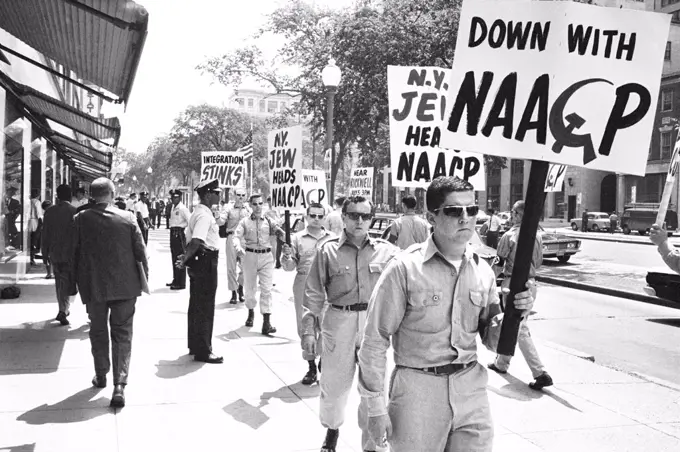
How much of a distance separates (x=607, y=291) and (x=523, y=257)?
1254cm

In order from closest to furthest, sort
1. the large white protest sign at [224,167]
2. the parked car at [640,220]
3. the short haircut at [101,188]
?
the short haircut at [101,188] < the large white protest sign at [224,167] < the parked car at [640,220]

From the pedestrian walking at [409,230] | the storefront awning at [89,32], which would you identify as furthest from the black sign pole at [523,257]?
the pedestrian walking at [409,230]

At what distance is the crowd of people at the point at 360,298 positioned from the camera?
3008 millimetres

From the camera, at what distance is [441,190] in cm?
312

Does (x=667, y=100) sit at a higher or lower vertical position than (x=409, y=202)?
higher

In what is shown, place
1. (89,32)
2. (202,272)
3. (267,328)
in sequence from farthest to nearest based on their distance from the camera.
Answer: (267,328) < (89,32) < (202,272)

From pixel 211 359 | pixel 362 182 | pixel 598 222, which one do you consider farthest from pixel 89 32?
pixel 598 222

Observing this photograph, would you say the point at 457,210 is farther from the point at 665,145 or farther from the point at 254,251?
the point at 665,145

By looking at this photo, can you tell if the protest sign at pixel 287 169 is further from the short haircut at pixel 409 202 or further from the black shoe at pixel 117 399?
the black shoe at pixel 117 399

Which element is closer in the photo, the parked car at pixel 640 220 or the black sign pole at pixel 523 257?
the black sign pole at pixel 523 257

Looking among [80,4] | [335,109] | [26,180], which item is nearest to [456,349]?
[80,4]

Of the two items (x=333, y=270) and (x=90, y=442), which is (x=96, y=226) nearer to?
(x=90, y=442)

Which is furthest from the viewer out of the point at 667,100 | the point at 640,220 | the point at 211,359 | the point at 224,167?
the point at 667,100

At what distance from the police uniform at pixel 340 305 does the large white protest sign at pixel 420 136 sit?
187 centimetres
